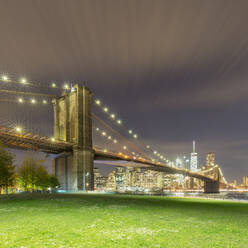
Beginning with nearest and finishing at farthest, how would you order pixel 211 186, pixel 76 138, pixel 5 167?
1. pixel 5 167
2. pixel 76 138
3. pixel 211 186

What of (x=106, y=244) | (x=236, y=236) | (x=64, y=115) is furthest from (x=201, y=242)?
(x=64, y=115)

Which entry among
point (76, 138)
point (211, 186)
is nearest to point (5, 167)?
point (76, 138)

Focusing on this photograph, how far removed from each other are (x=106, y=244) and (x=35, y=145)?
47515 millimetres

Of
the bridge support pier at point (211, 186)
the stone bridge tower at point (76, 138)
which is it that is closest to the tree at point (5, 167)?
the stone bridge tower at point (76, 138)

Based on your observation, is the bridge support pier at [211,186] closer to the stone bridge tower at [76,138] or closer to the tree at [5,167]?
the stone bridge tower at [76,138]

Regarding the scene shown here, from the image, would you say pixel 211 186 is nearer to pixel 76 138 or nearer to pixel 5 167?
pixel 76 138

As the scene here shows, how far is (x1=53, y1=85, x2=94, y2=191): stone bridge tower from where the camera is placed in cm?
5684

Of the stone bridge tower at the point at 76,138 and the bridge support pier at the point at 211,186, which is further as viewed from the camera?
the bridge support pier at the point at 211,186

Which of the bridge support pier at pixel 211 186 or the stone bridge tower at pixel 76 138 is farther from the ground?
the stone bridge tower at pixel 76 138

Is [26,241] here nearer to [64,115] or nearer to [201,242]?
[201,242]

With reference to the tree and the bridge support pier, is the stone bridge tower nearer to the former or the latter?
the tree

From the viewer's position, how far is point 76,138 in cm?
6006

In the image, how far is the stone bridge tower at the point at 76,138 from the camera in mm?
56844

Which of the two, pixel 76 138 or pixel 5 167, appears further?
pixel 76 138
